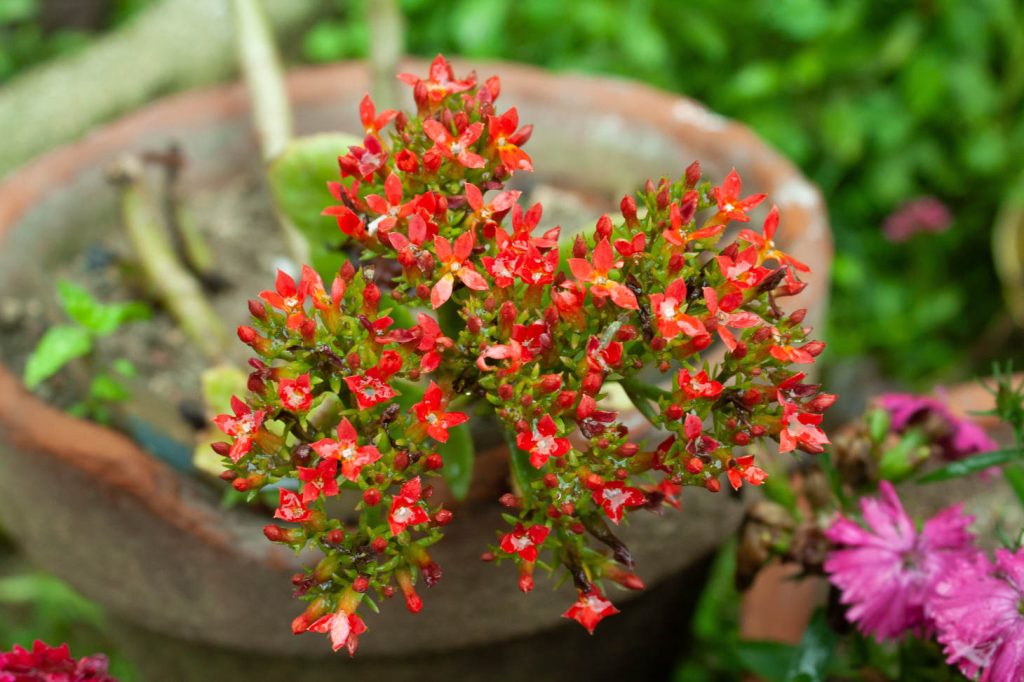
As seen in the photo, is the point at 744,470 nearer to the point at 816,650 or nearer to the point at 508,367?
the point at 508,367

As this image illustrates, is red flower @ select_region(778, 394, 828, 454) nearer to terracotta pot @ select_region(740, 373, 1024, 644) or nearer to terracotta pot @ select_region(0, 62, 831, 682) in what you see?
terracotta pot @ select_region(0, 62, 831, 682)

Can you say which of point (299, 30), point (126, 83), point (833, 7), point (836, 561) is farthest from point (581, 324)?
point (299, 30)

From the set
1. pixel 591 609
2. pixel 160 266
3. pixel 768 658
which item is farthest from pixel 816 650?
pixel 160 266

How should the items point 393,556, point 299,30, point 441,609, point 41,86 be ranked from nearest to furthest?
point 393,556 → point 441,609 → point 41,86 → point 299,30

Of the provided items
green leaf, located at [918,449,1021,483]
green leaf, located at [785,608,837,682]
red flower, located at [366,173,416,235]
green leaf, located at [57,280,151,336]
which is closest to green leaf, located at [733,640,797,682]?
green leaf, located at [785,608,837,682]

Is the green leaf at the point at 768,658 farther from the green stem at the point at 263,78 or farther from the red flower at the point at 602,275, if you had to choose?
the green stem at the point at 263,78

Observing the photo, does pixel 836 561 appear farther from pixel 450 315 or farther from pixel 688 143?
pixel 688 143
